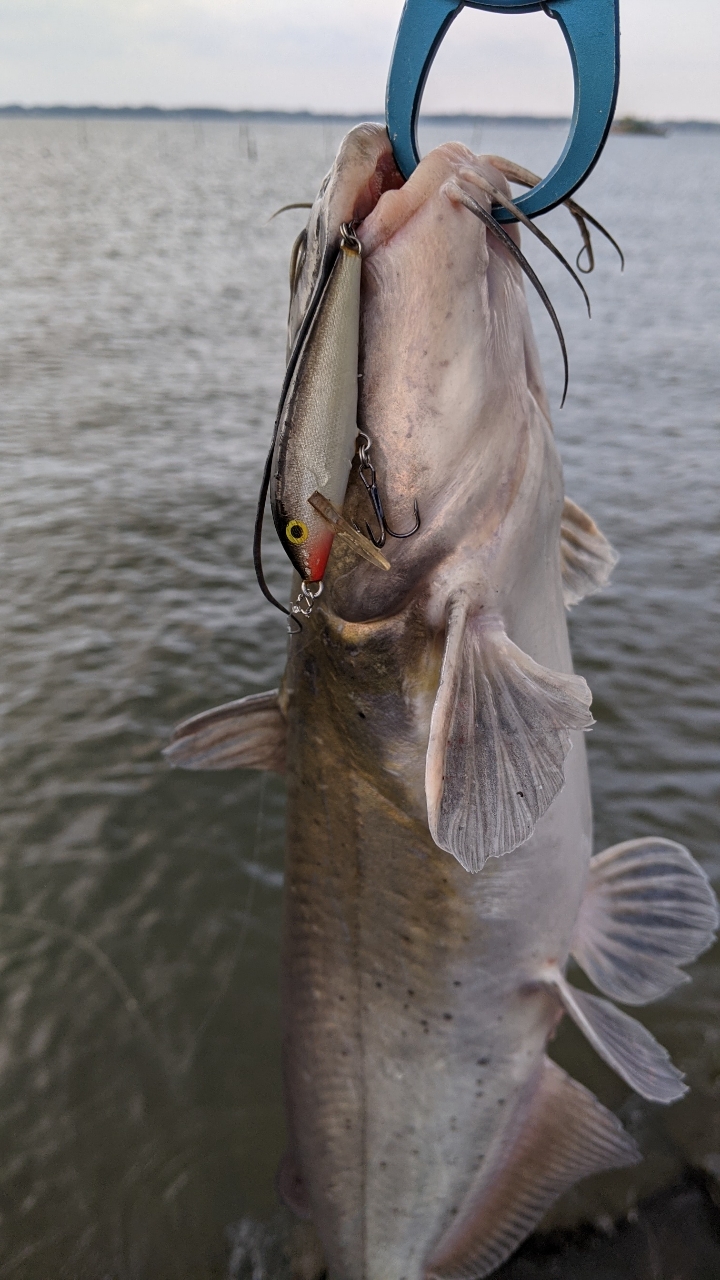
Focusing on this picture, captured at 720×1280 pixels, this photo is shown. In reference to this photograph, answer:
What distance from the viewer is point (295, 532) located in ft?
5.54

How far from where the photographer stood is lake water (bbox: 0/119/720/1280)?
3.17 m

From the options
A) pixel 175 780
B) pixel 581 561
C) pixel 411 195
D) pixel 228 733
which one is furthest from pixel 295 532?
pixel 175 780

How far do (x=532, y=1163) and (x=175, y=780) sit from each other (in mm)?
2799

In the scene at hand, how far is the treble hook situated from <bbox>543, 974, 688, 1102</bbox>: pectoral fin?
4.21ft

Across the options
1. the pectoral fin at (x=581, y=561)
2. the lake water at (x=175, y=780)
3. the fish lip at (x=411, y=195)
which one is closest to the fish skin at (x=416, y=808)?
the fish lip at (x=411, y=195)

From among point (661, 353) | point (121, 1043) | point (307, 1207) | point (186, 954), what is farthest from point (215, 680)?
point (661, 353)

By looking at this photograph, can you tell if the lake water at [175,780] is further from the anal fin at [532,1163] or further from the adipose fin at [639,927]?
the adipose fin at [639,927]

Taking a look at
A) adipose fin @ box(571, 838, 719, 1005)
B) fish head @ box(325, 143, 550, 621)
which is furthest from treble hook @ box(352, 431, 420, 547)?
adipose fin @ box(571, 838, 719, 1005)

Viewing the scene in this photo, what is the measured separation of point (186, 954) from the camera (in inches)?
153

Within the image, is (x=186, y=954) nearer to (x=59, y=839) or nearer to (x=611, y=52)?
(x=59, y=839)

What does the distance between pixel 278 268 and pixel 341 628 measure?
68.6ft

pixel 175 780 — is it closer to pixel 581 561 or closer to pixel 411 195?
pixel 581 561

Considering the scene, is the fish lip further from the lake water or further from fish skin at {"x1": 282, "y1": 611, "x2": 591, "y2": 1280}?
the lake water

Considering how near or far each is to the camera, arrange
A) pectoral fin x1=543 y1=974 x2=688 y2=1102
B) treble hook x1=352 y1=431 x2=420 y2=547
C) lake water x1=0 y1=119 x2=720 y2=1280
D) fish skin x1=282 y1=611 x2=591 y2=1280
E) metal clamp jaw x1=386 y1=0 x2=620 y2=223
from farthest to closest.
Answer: lake water x1=0 y1=119 x2=720 y2=1280 → pectoral fin x1=543 y1=974 x2=688 y2=1102 → fish skin x1=282 y1=611 x2=591 y2=1280 → treble hook x1=352 y1=431 x2=420 y2=547 → metal clamp jaw x1=386 y1=0 x2=620 y2=223
